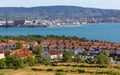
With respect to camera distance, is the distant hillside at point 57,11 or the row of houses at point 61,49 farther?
the distant hillside at point 57,11

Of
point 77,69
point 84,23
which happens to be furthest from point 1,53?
point 84,23

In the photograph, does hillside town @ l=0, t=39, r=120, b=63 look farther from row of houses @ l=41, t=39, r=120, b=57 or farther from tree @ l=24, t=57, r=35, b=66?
tree @ l=24, t=57, r=35, b=66

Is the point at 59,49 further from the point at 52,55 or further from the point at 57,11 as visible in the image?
the point at 57,11

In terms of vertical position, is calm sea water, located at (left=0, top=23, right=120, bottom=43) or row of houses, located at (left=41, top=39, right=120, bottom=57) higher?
row of houses, located at (left=41, top=39, right=120, bottom=57)

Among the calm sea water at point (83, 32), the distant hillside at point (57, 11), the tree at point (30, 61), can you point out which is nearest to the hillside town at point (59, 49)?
the tree at point (30, 61)

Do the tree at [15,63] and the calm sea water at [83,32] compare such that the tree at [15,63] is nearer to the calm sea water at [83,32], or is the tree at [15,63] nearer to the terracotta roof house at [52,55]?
the terracotta roof house at [52,55]

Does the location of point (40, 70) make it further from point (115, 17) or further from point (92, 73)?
point (115, 17)

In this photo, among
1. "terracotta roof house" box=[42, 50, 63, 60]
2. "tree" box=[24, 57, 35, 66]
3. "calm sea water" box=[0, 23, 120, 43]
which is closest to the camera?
"tree" box=[24, 57, 35, 66]

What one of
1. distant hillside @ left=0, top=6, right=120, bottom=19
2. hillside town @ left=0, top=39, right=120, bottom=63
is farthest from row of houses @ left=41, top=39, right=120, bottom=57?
distant hillside @ left=0, top=6, right=120, bottom=19

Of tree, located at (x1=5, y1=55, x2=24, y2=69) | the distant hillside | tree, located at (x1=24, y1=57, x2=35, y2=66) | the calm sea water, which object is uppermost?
tree, located at (x1=5, y1=55, x2=24, y2=69)

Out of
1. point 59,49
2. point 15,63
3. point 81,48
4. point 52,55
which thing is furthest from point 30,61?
Answer: point 59,49

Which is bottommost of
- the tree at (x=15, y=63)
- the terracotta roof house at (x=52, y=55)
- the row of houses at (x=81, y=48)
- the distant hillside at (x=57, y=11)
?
the distant hillside at (x=57, y=11)
